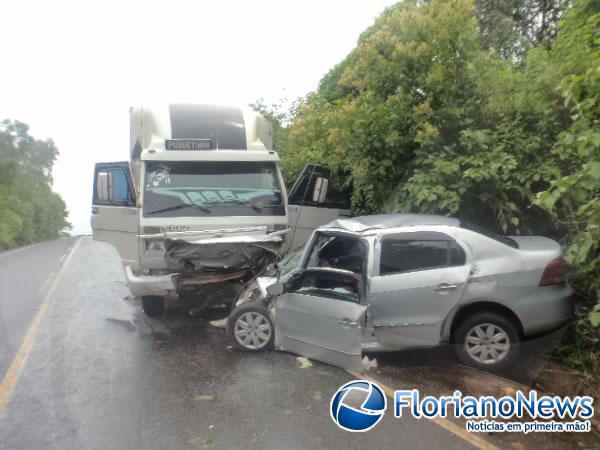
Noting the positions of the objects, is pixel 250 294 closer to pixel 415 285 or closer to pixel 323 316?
pixel 323 316

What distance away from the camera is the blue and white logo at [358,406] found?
3820mm

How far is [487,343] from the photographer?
4.51m

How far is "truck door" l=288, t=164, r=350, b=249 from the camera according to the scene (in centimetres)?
711

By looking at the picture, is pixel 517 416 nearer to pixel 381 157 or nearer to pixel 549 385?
pixel 549 385

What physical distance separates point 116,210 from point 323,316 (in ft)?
12.3

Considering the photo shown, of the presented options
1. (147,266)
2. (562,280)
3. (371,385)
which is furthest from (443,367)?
(147,266)

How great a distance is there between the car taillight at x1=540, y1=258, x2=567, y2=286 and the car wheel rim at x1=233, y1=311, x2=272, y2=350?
2.91 metres

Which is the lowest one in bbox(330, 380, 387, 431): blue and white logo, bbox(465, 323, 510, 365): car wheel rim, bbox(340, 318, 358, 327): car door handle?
bbox(330, 380, 387, 431): blue and white logo

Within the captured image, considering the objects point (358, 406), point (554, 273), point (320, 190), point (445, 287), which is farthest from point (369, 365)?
point (320, 190)

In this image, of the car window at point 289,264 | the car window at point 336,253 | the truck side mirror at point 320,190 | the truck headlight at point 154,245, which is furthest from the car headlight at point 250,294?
the truck side mirror at point 320,190

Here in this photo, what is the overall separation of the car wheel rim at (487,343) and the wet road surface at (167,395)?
1.08m

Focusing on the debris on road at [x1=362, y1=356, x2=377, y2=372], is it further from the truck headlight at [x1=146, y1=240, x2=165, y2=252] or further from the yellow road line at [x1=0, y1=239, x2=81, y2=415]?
the yellow road line at [x1=0, y1=239, x2=81, y2=415]

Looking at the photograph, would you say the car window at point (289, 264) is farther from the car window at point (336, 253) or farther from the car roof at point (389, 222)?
the car roof at point (389, 222)

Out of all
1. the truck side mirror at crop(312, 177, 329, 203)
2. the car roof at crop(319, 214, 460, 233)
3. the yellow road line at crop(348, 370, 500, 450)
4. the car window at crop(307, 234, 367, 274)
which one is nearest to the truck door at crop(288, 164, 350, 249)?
the truck side mirror at crop(312, 177, 329, 203)
